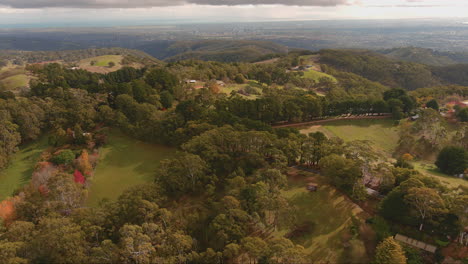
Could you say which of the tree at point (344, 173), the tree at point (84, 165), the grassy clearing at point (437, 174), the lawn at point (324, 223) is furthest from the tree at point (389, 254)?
the tree at point (84, 165)

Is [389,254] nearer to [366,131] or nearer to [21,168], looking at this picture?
[366,131]

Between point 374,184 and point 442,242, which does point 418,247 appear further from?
point 374,184

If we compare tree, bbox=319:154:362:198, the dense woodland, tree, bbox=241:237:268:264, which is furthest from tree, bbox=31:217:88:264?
tree, bbox=319:154:362:198

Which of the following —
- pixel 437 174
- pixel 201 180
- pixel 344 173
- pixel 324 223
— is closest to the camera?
pixel 324 223

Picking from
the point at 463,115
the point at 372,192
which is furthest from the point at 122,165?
the point at 463,115

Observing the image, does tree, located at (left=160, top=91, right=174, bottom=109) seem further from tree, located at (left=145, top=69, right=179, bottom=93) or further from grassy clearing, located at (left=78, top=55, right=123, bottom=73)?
grassy clearing, located at (left=78, top=55, right=123, bottom=73)

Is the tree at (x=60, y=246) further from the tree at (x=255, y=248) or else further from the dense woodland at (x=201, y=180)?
the tree at (x=255, y=248)
